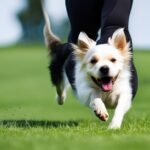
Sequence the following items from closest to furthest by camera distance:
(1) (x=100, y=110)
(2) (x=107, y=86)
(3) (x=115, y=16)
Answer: (1) (x=100, y=110) < (2) (x=107, y=86) < (3) (x=115, y=16)

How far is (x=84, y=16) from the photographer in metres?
8.71

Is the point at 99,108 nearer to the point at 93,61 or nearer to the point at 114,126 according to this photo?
the point at 114,126

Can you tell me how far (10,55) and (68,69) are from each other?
864 inches

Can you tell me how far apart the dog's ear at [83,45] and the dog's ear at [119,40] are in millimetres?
201

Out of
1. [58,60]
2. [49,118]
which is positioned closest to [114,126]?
[58,60]

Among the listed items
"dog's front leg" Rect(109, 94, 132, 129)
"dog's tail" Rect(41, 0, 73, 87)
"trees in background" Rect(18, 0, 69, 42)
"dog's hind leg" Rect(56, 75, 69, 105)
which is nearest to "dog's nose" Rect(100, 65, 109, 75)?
"dog's front leg" Rect(109, 94, 132, 129)

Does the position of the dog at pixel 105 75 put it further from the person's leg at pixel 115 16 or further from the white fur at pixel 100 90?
the person's leg at pixel 115 16

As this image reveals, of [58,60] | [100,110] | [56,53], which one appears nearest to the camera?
[100,110]

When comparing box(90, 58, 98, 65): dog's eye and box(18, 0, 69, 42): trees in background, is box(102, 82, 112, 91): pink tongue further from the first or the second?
box(18, 0, 69, 42): trees in background

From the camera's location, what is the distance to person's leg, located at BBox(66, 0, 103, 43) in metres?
8.64

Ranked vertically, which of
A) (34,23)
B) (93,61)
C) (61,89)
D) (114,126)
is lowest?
(34,23)

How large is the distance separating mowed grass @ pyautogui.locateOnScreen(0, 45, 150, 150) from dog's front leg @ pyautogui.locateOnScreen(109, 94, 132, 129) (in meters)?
0.10

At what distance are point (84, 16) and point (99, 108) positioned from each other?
1423 mm

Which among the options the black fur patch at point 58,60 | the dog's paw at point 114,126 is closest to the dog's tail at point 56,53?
the black fur patch at point 58,60
